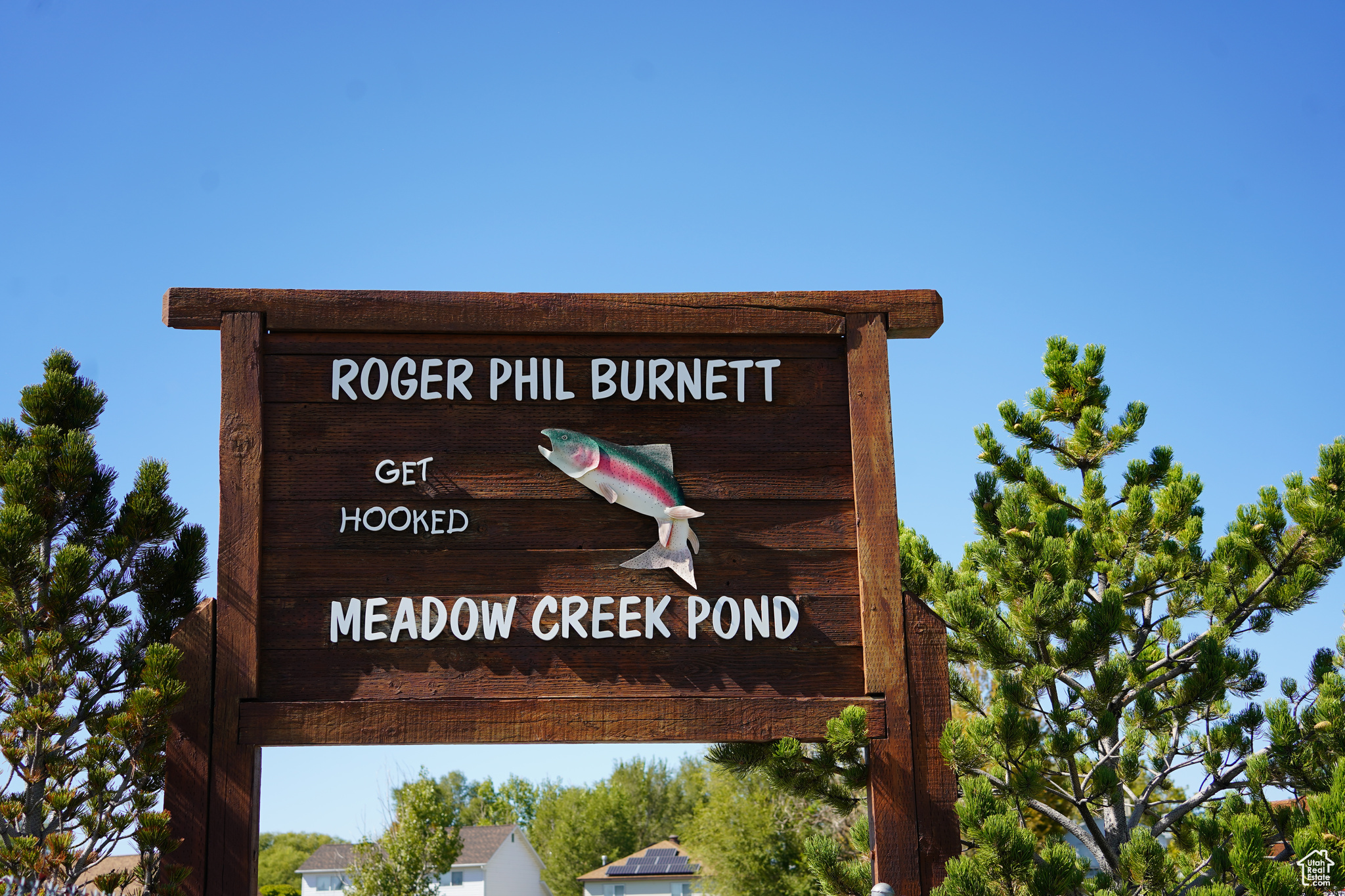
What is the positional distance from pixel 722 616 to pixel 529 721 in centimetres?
83

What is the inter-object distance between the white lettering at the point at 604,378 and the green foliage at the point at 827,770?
1.48 meters

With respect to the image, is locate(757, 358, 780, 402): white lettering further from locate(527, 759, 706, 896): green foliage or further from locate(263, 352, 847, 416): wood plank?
locate(527, 759, 706, 896): green foliage

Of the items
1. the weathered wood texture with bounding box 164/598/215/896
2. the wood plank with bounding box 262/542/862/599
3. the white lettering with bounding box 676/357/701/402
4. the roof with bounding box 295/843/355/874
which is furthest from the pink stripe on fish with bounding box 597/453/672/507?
the roof with bounding box 295/843/355/874

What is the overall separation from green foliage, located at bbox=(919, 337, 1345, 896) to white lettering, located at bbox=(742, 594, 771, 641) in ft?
2.58

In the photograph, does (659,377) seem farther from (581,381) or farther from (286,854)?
(286,854)

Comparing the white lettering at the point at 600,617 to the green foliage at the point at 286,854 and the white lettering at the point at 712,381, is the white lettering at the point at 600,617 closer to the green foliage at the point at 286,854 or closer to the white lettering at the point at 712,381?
the white lettering at the point at 712,381

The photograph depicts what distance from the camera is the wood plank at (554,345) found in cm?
445

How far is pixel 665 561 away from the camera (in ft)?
14.1

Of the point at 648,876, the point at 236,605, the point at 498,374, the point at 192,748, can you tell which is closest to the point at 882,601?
the point at 498,374

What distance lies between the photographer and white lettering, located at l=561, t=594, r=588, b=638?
4211 millimetres

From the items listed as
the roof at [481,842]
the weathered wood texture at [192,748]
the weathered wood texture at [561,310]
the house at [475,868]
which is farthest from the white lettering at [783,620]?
the roof at [481,842]

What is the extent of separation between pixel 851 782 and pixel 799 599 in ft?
2.41

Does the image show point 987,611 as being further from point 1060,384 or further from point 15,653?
point 15,653

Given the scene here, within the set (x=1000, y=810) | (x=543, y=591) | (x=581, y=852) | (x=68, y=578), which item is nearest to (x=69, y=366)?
(x=68, y=578)
